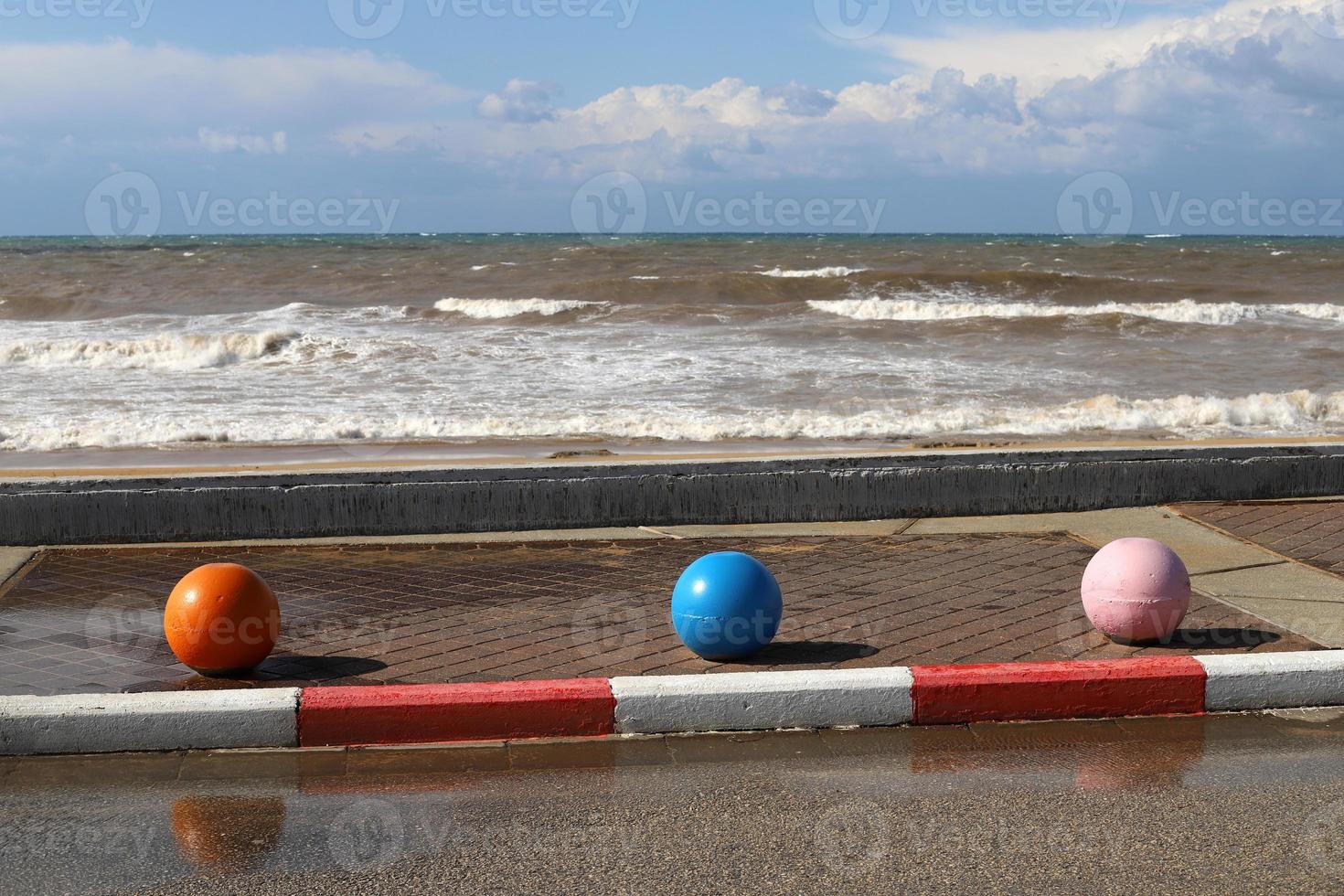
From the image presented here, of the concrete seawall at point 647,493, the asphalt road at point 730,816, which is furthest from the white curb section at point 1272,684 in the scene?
the concrete seawall at point 647,493

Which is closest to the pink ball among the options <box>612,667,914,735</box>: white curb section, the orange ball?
<box>612,667,914,735</box>: white curb section

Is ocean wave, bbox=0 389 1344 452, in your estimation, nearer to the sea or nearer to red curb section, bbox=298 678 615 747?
the sea

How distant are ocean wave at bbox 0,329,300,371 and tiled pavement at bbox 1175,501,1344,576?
1824 centimetres

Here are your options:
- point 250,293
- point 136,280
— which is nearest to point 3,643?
point 250,293

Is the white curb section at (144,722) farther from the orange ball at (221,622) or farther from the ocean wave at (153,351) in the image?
the ocean wave at (153,351)

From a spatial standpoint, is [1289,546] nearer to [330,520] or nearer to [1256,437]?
[330,520]

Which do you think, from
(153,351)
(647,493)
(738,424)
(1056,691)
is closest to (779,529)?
(647,493)

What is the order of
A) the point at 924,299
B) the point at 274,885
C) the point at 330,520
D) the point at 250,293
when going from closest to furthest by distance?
the point at 274,885 → the point at 330,520 → the point at 924,299 → the point at 250,293

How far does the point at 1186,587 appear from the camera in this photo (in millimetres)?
5848

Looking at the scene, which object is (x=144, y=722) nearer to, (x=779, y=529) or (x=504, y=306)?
(x=779, y=529)

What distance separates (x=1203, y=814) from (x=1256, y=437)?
34.5ft

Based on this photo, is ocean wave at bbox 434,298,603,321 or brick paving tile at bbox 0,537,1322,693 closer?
brick paving tile at bbox 0,537,1322,693

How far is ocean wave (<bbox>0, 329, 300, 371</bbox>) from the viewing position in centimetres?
2353

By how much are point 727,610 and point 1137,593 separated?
1754mm
